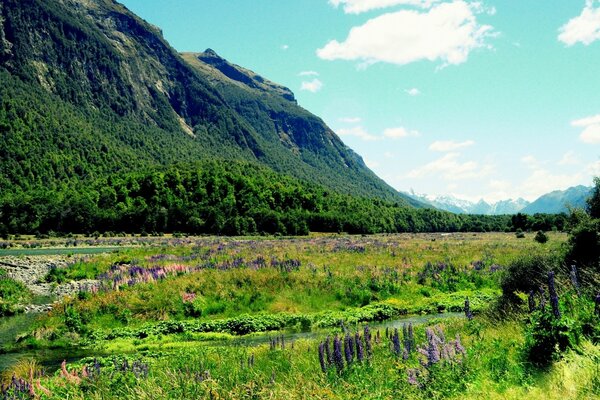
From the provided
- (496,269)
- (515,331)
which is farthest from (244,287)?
(496,269)

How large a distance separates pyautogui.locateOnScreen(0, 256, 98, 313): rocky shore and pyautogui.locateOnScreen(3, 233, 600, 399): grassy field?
1564mm

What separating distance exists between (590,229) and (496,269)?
12.4 metres

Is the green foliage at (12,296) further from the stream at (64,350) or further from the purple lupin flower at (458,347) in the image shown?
the purple lupin flower at (458,347)

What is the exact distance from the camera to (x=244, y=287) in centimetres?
2348

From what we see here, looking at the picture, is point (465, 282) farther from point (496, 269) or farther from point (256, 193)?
point (256, 193)

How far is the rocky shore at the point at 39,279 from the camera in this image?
85.7 feet

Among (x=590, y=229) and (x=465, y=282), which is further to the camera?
(x=465, y=282)

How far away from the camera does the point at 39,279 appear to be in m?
32.2

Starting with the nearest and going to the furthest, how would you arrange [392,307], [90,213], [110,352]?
[110,352], [392,307], [90,213]

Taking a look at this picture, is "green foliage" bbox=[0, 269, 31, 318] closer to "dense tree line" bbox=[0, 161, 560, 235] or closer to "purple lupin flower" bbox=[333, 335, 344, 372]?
"purple lupin flower" bbox=[333, 335, 344, 372]

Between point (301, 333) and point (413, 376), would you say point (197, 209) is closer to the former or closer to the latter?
point (301, 333)

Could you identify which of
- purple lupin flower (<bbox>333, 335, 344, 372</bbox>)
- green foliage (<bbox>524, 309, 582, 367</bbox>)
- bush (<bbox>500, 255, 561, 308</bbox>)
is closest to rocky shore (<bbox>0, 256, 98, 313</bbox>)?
purple lupin flower (<bbox>333, 335, 344, 372</bbox>)

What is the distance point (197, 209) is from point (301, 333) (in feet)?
327

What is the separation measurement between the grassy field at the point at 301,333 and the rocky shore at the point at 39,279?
5.13 feet
